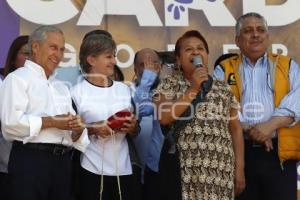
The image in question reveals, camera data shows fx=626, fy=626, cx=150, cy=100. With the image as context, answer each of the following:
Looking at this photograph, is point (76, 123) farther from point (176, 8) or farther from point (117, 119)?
point (176, 8)

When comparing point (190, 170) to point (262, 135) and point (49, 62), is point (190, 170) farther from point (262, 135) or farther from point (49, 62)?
point (49, 62)

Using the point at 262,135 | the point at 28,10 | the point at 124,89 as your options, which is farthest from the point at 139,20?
the point at 262,135

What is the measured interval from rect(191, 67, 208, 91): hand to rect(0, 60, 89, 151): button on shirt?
0.64 m

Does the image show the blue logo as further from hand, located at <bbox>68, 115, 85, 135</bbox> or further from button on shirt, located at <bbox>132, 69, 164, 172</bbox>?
hand, located at <bbox>68, 115, 85, 135</bbox>

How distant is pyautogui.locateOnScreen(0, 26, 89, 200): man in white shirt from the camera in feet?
10.1

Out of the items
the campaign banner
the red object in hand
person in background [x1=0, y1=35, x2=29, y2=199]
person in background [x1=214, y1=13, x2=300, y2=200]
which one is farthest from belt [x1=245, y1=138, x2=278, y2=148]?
person in background [x1=0, y1=35, x2=29, y2=199]

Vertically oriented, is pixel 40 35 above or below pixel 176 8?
below

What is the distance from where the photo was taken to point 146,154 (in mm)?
3730

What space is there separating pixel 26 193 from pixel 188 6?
2.34 m

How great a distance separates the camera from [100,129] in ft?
11.1

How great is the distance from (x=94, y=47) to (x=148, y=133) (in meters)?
0.65

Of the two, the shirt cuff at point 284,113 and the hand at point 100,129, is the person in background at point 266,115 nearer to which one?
the shirt cuff at point 284,113

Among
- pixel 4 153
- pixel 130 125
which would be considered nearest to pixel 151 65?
pixel 130 125

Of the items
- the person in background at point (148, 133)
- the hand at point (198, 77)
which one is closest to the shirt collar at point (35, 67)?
the person in background at point (148, 133)
